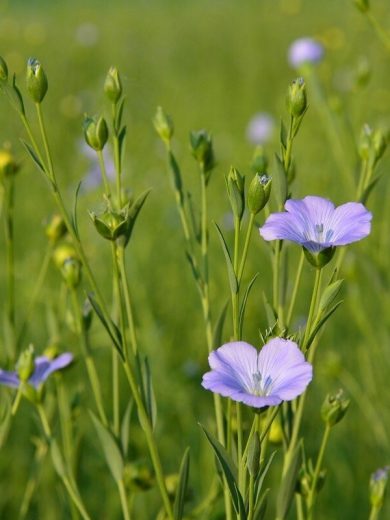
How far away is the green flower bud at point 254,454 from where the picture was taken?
680mm

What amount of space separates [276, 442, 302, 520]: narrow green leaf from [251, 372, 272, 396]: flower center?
9 centimetres

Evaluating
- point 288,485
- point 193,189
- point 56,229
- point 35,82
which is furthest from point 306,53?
point 288,485

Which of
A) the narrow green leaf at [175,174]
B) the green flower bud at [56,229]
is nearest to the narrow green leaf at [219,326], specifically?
the narrow green leaf at [175,174]

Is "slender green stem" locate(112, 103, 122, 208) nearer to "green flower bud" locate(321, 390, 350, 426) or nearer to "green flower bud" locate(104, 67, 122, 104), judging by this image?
"green flower bud" locate(104, 67, 122, 104)

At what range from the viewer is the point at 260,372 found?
0.73 metres

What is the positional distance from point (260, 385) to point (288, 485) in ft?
0.50

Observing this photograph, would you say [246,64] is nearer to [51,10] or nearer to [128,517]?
[51,10]

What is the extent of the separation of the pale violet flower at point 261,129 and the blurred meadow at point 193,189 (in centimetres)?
6

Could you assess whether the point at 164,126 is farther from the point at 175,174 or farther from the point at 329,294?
the point at 329,294

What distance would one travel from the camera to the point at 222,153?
133 inches

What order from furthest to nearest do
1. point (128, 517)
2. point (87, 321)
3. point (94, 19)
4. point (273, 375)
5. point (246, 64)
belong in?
point (94, 19)
point (246, 64)
point (87, 321)
point (128, 517)
point (273, 375)

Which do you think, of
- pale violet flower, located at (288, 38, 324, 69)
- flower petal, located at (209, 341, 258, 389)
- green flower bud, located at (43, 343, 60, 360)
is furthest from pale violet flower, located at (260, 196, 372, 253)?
pale violet flower, located at (288, 38, 324, 69)

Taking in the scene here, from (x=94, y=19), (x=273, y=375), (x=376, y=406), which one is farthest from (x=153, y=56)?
(x=273, y=375)

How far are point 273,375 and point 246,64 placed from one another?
408 centimetres
